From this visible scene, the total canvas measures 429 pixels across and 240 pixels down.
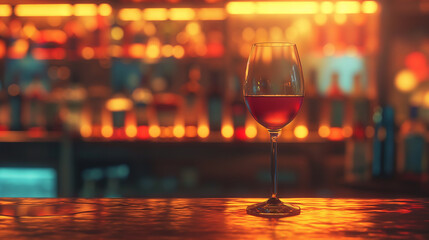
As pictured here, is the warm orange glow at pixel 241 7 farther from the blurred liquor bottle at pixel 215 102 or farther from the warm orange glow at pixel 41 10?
the warm orange glow at pixel 41 10

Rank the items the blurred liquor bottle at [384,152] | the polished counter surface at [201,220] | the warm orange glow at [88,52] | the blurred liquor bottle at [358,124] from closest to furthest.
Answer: the polished counter surface at [201,220] → the blurred liquor bottle at [384,152] → the blurred liquor bottle at [358,124] → the warm orange glow at [88,52]

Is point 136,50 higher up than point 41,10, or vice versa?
point 41,10

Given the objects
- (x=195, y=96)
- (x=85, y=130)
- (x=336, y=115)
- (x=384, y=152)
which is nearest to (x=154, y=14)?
(x=195, y=96)

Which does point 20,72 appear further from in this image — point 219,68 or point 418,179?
point 418,179

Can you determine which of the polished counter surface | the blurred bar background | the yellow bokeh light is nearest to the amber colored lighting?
the blurred bar background

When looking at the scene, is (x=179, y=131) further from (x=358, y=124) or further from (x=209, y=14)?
(x=358, y=124)

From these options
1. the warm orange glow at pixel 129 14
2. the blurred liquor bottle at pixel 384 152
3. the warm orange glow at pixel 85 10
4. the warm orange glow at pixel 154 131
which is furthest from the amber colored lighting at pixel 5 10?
the blurred liquor bottle at pixel 384 152
